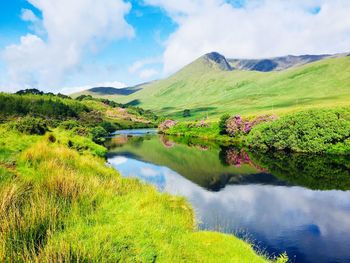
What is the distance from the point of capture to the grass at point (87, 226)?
8344mm

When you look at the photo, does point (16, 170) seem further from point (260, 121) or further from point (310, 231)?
point (260, 121)

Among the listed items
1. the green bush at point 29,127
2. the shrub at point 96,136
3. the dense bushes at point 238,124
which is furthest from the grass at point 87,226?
the dense bushes at point 238,124

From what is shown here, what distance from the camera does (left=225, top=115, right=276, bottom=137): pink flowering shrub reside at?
94938mm

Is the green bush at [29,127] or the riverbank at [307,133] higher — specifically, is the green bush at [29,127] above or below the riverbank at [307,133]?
above

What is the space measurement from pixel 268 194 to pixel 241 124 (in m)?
61.4

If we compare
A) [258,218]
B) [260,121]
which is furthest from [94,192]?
[260,121]

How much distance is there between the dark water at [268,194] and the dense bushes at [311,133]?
16.3 feet

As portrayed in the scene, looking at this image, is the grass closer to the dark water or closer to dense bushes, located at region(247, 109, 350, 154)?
the dark water

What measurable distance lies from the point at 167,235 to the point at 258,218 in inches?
732

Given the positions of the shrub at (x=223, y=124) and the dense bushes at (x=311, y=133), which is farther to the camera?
the shrub at (x=223, y=124)

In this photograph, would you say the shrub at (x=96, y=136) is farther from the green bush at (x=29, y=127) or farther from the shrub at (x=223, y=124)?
the green bush at (x=29, y=127)

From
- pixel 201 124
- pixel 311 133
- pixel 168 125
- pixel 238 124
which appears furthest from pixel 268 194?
pixel 168 125

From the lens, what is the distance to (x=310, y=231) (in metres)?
26.4

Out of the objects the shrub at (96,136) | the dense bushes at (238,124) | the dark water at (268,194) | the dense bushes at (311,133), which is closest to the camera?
the dark water at (268,194)
